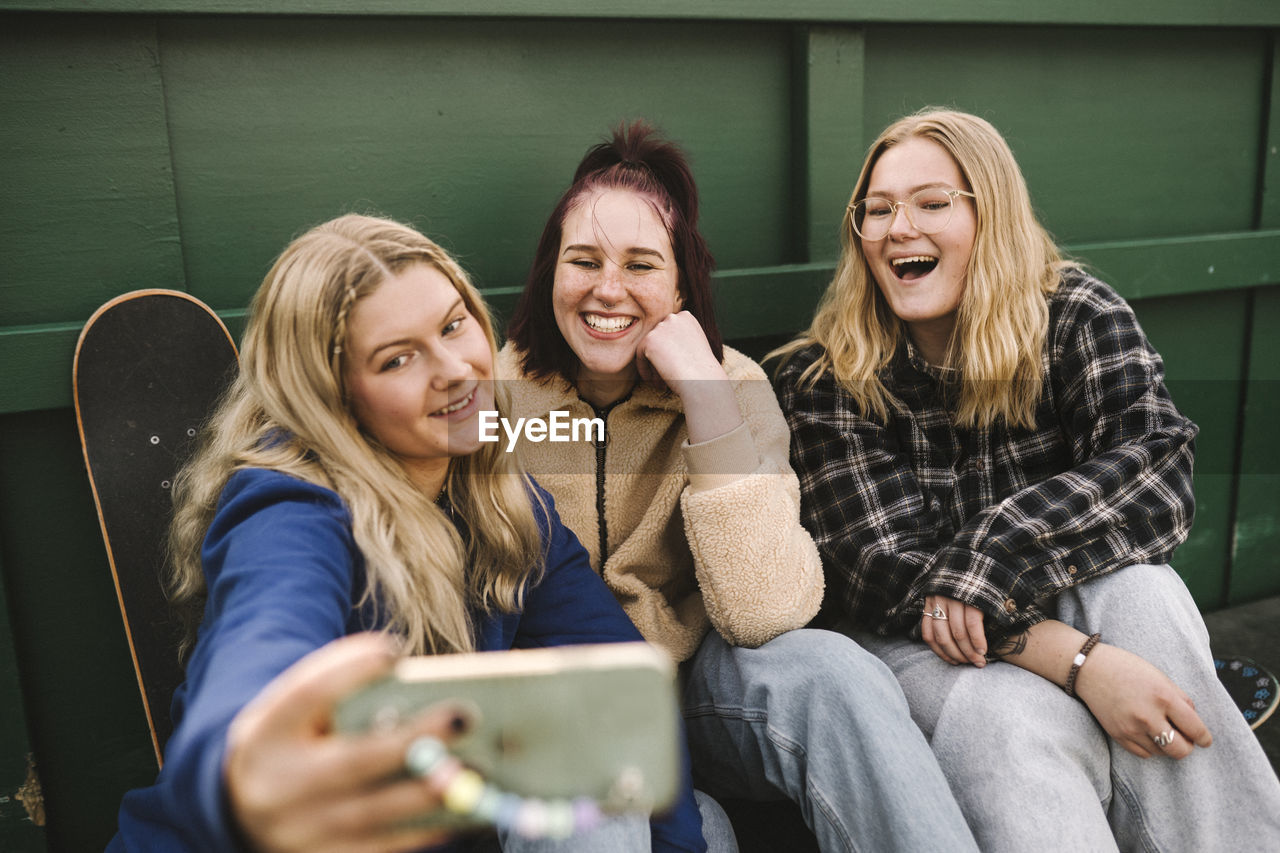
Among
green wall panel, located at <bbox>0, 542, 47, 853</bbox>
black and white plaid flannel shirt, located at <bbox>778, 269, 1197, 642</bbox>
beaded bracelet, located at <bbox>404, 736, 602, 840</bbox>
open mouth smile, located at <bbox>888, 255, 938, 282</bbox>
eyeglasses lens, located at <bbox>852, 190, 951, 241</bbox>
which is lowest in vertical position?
green wall panel, located at <bbox>0, 542, 47, 853</bbox>

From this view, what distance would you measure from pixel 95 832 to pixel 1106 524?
7.15ft

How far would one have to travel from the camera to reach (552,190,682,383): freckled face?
5.82ft

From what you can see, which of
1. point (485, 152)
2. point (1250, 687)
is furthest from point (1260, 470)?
point (485, 152)

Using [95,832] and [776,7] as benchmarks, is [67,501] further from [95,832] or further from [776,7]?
[776,7]

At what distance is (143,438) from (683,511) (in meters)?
1.01

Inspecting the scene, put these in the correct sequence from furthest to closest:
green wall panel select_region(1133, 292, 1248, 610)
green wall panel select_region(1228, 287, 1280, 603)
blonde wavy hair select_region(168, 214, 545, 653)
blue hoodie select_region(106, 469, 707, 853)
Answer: green wall panel select_region(1228, 287, 1280, 603) → green wall panel select_region(1133, 292, 1248, 610) → blonde wavy hair select_region(168, 214, 545, 653) → blue hoodie select_region(106, 469, 707, 853)

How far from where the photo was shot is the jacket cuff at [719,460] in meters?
1.66

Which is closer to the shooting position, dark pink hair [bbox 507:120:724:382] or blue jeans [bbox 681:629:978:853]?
blue jeans [bbox 681:629:978:853]

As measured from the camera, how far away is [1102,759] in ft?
5.35

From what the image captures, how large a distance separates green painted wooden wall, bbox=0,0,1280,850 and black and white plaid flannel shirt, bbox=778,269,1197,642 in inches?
18.9

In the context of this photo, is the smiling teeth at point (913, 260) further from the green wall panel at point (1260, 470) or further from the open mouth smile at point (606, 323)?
the green wall panel at point (1260, 470)

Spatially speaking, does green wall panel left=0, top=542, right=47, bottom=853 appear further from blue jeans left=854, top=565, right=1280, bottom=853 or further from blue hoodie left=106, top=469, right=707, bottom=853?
blue jeans left=854, top=565, right=1280, bottom=853

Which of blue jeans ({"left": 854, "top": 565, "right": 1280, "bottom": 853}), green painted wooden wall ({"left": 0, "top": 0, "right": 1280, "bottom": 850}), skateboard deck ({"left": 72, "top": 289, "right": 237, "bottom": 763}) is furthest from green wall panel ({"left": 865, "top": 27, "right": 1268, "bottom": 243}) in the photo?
skateboard deck ({"left": 72, "top": 289, "right": 237, "bottom": 763})

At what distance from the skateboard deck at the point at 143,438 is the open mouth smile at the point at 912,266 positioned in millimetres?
1452
